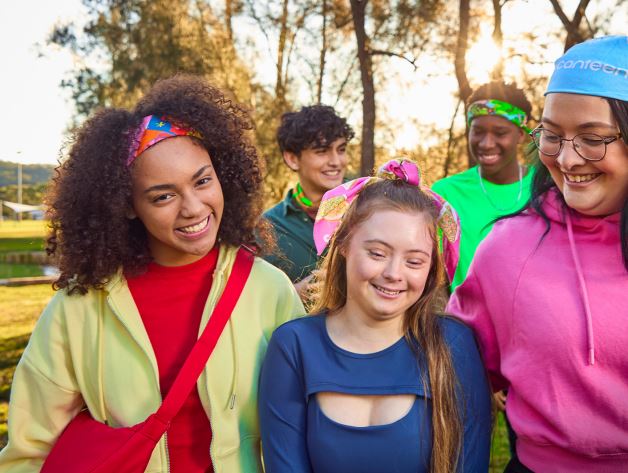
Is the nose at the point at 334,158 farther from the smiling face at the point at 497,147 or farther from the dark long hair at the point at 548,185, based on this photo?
the dark long hair at the point at 548,185

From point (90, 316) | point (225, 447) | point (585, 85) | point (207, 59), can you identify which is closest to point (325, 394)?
point (225, 447)

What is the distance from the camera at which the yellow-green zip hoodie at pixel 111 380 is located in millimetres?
2236

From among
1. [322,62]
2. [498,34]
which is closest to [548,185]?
[498,34]

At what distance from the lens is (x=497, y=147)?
4.04 m

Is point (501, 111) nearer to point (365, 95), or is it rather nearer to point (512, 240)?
point (512, 240)

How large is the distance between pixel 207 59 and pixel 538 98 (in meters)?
7.66

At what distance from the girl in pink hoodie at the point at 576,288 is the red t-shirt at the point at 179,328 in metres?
1.09

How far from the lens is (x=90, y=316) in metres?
2.30

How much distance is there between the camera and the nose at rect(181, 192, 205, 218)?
230 centimetres

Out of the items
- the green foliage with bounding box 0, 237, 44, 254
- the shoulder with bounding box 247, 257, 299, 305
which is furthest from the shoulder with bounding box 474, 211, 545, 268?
the green foliage with bounding box 0, 237, 44, 254

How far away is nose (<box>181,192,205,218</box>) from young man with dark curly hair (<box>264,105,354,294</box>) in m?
1.69

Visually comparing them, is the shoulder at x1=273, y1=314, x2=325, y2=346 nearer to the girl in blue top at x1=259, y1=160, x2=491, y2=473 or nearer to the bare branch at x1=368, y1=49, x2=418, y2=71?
the girl in blue top at x1=259, y1=160, x2=491, y2=473

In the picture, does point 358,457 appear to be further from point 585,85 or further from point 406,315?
point 585,85

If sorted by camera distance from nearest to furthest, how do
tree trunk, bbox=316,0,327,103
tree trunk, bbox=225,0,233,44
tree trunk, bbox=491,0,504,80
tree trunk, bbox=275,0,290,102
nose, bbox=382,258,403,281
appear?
1. nose, bbox=382,258,403,281
2. tree trunk, bbox=491,0,504,80
3. tree trunk, bbox=225,0,233,44
4. tree trunk, bbox=275,0,290,102
5. tree trunk, bbox=316,0,327,103
